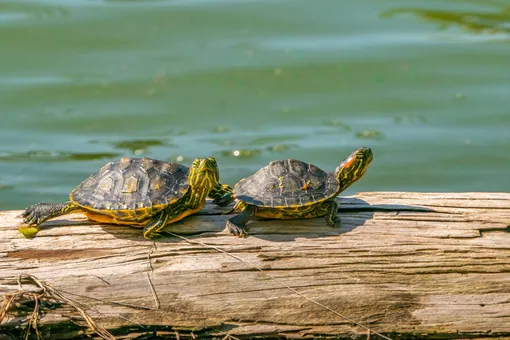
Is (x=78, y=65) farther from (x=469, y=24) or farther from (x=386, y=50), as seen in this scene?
(x=469, y=24)

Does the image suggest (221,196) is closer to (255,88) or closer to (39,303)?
(39,303)

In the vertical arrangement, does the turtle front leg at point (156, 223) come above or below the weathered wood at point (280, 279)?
above

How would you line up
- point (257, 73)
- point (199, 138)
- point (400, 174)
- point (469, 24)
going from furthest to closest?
point (469, 24) → point (257, 73) → point (199, 138) → point (400, 174)

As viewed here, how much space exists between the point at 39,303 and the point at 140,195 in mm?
748

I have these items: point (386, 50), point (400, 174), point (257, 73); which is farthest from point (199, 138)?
point (386, 50)

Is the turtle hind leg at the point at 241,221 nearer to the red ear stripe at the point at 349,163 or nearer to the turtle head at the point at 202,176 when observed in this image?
the turtle head at the point at 202,176

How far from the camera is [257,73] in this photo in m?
9.18

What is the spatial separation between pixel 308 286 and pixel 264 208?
0.51m

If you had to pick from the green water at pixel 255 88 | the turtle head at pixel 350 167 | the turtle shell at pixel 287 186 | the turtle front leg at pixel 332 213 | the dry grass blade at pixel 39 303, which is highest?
the green water at pixel 255 88

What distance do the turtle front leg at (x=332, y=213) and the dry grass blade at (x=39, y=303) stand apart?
51.6 inches

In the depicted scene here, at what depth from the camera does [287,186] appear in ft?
14.4

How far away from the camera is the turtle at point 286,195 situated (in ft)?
14.2

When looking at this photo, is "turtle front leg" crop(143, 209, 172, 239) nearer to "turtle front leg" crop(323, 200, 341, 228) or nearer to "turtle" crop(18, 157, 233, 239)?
"turtle" crop(18, 157, 233, 239)

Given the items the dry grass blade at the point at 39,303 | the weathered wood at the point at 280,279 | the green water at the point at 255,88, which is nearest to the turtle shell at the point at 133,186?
the weathered wood at the point at 280,279
